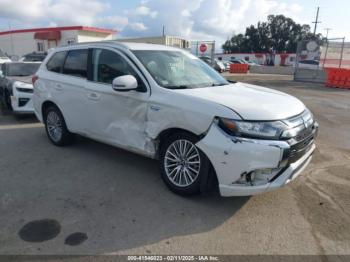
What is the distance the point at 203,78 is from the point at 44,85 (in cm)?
317

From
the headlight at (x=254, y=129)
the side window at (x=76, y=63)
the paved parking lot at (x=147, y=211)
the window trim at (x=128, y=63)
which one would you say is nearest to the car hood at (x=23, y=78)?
the side window at (x=76, y=63)

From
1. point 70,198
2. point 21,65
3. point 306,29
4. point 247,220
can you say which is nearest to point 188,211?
point 247,220

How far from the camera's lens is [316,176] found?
472cm

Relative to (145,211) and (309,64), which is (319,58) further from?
(145,211)

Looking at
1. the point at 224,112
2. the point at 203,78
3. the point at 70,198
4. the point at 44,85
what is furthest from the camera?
the point at 44,85

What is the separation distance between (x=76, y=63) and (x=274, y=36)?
8766cm

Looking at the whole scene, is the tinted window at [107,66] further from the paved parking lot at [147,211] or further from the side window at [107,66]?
the paved parking lot at [147,211]

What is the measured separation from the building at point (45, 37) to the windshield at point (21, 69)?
1070 inches

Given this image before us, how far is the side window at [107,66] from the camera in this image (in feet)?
14.7

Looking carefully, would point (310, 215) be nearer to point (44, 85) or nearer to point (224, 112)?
point (224, 112)

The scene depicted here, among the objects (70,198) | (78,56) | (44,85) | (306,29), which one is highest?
(306,29)

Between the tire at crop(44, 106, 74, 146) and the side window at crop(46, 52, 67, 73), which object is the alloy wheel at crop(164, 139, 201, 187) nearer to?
the tire at crop(44, 106, 74, 146)

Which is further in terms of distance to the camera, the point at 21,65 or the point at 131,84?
the point at 21,65

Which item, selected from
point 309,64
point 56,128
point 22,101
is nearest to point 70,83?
point 56,128
